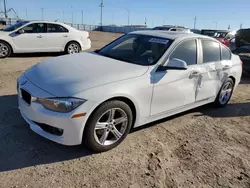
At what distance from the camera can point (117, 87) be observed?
10.0ft

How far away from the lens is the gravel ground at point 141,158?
108 inches

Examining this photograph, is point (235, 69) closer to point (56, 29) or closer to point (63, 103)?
point (63, 103)

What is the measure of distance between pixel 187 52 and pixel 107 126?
192cm

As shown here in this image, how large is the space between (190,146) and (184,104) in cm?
81

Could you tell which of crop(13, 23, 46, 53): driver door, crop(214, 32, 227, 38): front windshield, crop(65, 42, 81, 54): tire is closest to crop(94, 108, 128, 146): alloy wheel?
crop(13, 23, 46, 53): driver door

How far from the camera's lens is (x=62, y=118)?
2799 mm

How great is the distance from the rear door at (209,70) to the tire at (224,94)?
25 cm

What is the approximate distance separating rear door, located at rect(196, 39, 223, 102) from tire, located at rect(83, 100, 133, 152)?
65.5 inches

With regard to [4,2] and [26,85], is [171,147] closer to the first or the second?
[26,85]

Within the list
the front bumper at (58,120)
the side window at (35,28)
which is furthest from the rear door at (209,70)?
the side window at (35,28)

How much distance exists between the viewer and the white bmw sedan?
2861 mm

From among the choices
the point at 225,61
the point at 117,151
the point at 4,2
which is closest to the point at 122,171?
the point at 117,151

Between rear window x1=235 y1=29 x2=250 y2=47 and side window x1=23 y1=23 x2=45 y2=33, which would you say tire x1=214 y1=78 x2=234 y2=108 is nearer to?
rear window x1=235 y1=29 x2=250 y2=47

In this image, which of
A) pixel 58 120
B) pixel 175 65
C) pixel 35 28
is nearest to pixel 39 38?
pixel 35 28
